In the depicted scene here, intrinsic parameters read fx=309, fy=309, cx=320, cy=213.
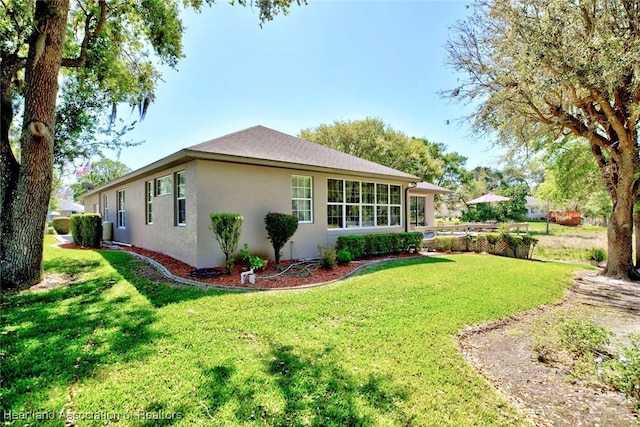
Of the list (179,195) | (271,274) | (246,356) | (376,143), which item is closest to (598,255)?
(271,274)

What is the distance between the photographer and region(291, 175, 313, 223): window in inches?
405

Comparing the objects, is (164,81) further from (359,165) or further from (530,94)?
(530,94)

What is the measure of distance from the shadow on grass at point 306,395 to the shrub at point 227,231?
4616 millimetres

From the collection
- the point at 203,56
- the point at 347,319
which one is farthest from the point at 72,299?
the point at 203,56

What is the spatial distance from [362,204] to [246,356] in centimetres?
923

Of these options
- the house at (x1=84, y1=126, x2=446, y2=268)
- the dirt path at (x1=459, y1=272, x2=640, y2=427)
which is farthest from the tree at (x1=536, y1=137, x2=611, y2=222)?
the dirt path at (x1=459, y1=272, x2=640, y2=427)

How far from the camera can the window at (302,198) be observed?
33.7 feet

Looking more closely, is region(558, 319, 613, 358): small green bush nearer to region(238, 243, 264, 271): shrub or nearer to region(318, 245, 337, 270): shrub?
region(318, 245, 337, 270): shrub

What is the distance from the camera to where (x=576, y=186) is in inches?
542

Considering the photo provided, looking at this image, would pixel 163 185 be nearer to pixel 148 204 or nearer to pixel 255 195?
pixel 148 204

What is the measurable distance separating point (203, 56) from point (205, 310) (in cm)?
1162

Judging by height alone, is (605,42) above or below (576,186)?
above

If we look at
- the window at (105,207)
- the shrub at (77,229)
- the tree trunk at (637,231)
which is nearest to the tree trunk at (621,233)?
the tree trunk at (637,231)

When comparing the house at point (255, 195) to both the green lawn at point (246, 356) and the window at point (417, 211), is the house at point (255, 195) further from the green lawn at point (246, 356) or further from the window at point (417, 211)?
the window at point (417, 211)
